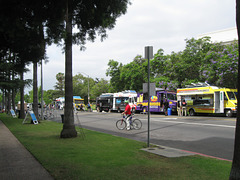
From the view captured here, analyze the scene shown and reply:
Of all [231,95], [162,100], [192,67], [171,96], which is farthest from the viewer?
A: [192,67]

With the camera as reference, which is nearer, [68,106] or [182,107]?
[68,106]

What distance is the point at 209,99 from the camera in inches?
925

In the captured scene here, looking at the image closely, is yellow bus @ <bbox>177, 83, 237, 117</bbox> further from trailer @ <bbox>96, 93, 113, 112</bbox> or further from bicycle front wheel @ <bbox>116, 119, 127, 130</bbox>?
trailer @ <bbox>96, 93, 113, 112</bbox>

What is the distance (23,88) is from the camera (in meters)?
22.9

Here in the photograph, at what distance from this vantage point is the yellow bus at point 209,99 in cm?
2184

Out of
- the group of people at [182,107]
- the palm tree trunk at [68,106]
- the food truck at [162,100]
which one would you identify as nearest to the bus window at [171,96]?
the food truck at [162,100]

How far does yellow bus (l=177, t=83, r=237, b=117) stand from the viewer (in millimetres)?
21844

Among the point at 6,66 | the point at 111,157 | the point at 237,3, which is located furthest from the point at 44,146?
the point at 6,66

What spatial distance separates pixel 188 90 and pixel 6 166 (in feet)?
74.6

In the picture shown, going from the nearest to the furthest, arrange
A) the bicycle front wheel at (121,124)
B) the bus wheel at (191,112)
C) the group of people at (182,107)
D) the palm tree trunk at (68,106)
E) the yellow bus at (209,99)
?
the palm tree trunk at (68,106), the bicycle front wheel at (121,124), the yellow bus at (209,99), the group of people at (182,107), the bus wheel at (191,112)

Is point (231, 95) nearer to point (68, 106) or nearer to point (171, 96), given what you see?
point (171, 96)

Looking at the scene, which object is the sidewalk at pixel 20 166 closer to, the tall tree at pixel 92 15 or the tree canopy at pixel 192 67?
the tall tree at pixel 92 15

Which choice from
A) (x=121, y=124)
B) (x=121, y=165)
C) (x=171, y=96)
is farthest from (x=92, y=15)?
(x=171, y=96)

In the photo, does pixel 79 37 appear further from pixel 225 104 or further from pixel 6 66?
pixel 225 104
